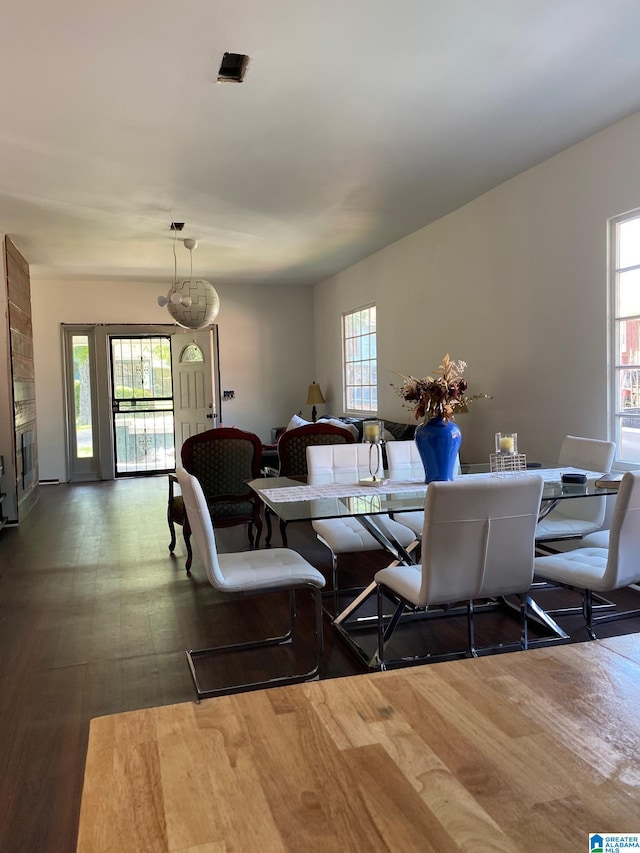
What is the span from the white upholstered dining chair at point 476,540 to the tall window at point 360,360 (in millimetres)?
5470

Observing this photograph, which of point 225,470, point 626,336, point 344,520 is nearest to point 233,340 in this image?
point 225,470

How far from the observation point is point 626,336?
13.3ft

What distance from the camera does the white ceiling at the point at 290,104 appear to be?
2.74m

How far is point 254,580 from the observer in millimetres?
2686

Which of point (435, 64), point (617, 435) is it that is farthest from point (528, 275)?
point (435, 64)

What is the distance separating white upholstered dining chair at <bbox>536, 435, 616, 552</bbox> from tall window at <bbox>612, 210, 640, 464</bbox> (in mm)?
379

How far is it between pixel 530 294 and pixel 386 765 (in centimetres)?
464

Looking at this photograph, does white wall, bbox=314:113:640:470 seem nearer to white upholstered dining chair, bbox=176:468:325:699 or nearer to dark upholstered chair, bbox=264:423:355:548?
dark upholstered chair, bbox=264:423:355:548

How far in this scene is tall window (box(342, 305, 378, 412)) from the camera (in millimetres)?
8109

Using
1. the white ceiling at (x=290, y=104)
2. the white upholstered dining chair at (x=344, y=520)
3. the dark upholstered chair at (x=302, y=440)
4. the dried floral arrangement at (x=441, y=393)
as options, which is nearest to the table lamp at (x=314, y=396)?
the white ceiling at (x=290, y=104)

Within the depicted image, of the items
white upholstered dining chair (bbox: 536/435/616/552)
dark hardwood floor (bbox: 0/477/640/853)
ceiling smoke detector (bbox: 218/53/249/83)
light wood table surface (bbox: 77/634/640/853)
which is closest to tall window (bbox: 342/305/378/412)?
dark hardwood floor (bbox: 0/477/640/853)

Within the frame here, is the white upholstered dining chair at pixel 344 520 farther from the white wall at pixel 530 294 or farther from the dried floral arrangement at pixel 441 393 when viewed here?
the white wall at pixel 530 294

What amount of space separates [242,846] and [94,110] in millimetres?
3865

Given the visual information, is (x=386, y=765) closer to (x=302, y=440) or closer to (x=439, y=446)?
(x=439, y=446)
